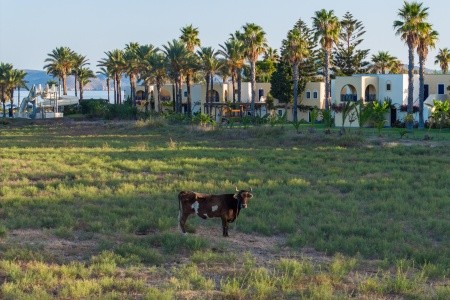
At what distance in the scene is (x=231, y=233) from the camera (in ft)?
44.7

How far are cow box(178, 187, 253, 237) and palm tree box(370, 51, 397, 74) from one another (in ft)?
290

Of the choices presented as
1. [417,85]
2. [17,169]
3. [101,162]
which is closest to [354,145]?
[101,162]

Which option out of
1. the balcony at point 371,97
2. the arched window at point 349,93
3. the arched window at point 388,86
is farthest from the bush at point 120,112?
the arched window at point 388,86

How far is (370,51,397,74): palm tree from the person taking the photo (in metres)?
97.9

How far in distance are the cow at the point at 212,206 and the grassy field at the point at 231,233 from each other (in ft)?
1.38

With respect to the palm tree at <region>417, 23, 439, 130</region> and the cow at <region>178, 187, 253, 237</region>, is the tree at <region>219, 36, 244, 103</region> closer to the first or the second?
the palm tree at <region>417, 23, 439, 130</region>

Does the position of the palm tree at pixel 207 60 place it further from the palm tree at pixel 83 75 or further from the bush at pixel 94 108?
the palm tree at pixel 83 75

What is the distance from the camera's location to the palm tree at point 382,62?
97875 mm

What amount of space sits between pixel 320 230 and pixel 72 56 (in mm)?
103568

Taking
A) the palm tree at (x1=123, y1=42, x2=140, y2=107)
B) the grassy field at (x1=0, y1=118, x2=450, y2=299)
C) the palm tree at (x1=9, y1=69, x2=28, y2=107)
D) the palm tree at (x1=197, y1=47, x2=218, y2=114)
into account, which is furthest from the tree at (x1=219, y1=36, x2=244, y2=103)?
the grassy field at (x1=0, y1=118, x2=450, y2=299)

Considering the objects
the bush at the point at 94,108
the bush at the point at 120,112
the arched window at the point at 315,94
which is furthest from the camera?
the arched window at the point at 315,94

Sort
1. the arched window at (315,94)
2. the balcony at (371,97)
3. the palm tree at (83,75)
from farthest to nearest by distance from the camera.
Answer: the palm tree at (83,75), the arched window at (315,94), the balcony at (371,97)

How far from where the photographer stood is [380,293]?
9219 millimetres

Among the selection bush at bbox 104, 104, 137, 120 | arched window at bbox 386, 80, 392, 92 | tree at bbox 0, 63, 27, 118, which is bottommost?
bush at bbox 104, 104, 137, 120
